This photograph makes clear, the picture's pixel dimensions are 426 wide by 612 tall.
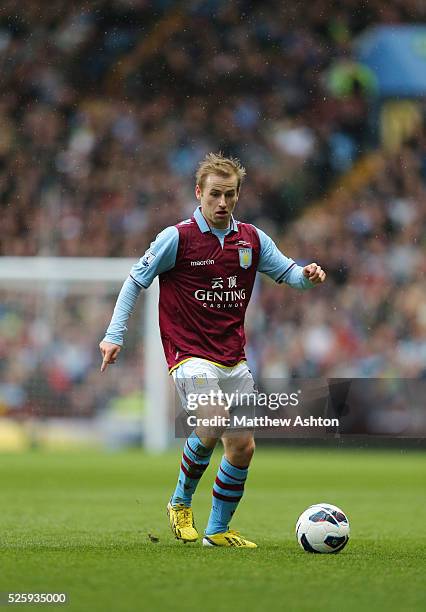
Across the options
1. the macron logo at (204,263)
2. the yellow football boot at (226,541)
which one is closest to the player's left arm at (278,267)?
the macron logo at (204,263)

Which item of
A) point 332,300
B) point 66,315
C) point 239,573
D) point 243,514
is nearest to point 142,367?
point 66,315

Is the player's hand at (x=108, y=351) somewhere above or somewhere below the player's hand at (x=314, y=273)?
below

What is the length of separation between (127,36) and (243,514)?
1504 centimetres

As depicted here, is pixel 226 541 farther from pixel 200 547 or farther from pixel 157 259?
pixel 157 259

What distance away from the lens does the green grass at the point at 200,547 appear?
14.6ft

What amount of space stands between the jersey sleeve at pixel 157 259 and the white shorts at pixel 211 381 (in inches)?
18.3

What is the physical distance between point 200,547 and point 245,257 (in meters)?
1.48

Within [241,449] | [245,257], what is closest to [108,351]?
[241,449]

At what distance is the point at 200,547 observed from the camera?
20.4 feet

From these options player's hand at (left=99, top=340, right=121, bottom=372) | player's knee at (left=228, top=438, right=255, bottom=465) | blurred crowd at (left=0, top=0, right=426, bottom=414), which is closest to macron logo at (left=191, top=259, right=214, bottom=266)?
player's hand at (left=99, top=340, right=121, bottom=372)

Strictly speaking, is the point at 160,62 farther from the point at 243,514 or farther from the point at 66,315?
the point at 243,514

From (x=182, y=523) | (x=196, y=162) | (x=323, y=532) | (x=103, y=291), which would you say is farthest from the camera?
(x=196, y=162)

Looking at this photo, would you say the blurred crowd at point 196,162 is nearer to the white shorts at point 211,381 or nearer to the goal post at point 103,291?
the goal post at point 103,291

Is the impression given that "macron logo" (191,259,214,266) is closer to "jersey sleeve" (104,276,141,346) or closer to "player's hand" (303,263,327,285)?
"jersey sleeve" (104,276,141,346)
